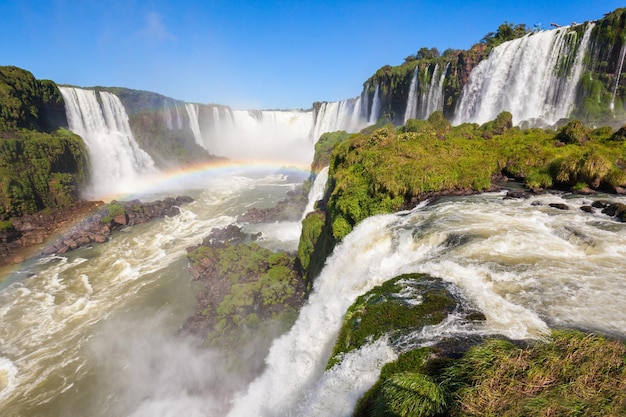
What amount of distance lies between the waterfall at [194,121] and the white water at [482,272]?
6495 centimetres

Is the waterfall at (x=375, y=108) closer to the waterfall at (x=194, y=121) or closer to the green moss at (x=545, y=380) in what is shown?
the waterfall at (x=194, y=121)

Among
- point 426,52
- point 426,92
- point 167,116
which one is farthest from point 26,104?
point 426,52

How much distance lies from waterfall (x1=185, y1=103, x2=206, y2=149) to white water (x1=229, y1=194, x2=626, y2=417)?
65.0m

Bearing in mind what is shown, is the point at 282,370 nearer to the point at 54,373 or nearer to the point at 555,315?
the point at 555,315

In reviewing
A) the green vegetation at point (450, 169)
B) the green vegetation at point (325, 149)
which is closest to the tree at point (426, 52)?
the green vegetation at point (325, 149)

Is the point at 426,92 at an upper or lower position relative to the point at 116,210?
upper

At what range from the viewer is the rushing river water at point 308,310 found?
5.66 metres

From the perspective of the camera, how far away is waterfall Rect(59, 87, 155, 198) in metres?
41.0

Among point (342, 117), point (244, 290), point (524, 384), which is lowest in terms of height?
point (244, 290)

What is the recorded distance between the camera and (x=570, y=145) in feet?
46.3

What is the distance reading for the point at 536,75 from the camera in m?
27.8

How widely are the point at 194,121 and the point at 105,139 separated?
24701 mm

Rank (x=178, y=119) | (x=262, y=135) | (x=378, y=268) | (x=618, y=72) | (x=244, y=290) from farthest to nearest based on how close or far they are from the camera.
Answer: (x=262, y=135) < (x=178, y=119) < (x=618, y=72) < (x=244, y=290) < (x=378, y=268)

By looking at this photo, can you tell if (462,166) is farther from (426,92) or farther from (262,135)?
(262,135)
